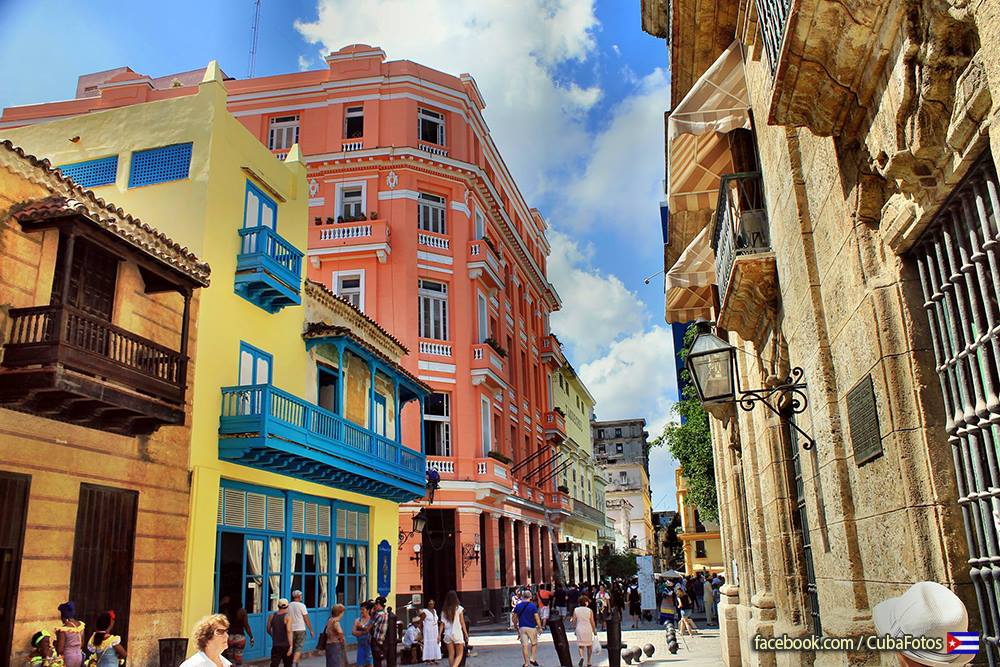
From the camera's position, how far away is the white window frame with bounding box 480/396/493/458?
29877 mm

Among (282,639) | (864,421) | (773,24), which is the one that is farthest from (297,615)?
(773,24)

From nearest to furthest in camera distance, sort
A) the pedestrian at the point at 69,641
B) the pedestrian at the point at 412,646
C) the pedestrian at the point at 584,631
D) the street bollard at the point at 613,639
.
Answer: the pedestrian at the point at 69,641
the street bollard at the point at 613,639
the pedestrian at the point at 584,631
the pedestrian at the point at 412,646

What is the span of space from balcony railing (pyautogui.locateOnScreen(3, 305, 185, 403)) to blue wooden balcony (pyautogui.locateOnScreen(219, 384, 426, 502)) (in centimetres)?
220

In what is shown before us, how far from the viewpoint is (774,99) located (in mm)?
5258

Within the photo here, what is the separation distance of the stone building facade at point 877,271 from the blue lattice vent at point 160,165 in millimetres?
10726

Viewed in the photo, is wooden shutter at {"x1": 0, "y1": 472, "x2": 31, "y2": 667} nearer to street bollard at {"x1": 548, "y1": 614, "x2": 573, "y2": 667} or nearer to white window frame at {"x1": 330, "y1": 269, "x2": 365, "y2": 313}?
street bollard at {"x1": 548, "y1": 614, "x2": 573, "y2": 667}

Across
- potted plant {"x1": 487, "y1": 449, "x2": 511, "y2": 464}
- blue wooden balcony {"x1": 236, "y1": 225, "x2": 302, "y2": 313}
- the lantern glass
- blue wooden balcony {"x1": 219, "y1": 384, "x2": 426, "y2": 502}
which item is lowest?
the lantern glass

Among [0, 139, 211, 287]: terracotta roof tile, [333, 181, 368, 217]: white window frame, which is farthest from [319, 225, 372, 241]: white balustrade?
[0, 139, 211, 287]: terracotta roof tile

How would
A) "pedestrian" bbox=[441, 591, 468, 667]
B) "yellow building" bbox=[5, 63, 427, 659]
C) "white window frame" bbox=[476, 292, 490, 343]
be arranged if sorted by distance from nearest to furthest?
"pedestrian" bbox=[441, 591, 468, 667] → "yellow building" bbox=[5, 63, 427, 659] → "white window frame" bbox=[476, 292, 490, 343]

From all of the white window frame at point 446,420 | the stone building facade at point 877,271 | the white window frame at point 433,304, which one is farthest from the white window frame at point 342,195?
the stone building facade at point 877,271

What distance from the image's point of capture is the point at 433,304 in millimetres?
29656

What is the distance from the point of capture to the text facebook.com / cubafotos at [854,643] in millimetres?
2979

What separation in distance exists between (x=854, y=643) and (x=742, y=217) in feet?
15.5

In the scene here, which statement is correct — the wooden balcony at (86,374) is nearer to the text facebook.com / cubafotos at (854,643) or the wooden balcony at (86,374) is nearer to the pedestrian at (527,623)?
the pedestrian at (527,623)
